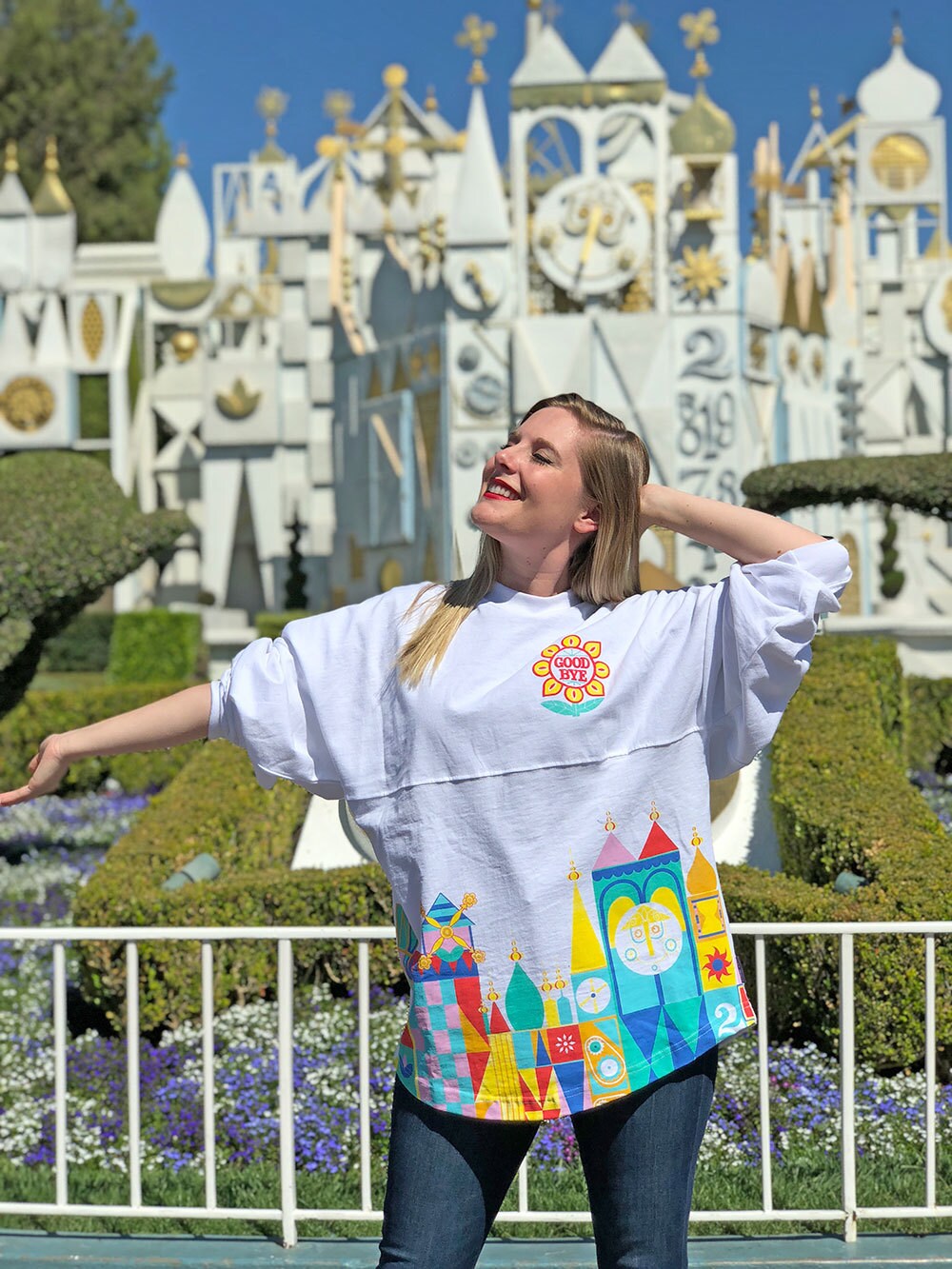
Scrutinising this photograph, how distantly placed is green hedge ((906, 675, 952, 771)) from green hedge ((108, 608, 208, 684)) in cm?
1185

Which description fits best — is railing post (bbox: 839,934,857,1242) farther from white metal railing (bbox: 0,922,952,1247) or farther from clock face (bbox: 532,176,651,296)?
clock face (bbox: 532,176,651,296)

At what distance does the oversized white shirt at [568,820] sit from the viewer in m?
2.08

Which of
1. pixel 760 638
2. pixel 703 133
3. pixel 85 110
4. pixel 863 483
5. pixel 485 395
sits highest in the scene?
pixel 85 110

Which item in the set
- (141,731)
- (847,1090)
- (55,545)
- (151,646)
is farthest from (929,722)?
(151,646)

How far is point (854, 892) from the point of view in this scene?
16.9 feet

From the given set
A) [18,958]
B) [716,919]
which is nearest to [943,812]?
[18,958]

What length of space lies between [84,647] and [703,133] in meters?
13.4

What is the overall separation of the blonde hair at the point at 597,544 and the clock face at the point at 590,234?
15.2 meters

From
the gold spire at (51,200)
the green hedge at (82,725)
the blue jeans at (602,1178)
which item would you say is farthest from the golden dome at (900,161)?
the blue jeans at (602,1178)

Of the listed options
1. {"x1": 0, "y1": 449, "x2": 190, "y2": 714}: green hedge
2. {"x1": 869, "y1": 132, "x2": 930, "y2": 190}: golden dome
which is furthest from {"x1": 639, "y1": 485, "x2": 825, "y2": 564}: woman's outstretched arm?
{"x1": 869, "y1": 132, "x2": 930, "y2": 190}: golden dome

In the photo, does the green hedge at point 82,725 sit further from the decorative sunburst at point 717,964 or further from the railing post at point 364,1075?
→ the decorative sunburst at point 717,964

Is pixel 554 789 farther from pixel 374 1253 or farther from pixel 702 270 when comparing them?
pixel 702 270

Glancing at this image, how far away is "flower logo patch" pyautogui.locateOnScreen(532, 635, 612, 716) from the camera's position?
83.1 inches

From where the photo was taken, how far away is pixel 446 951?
2.12m
